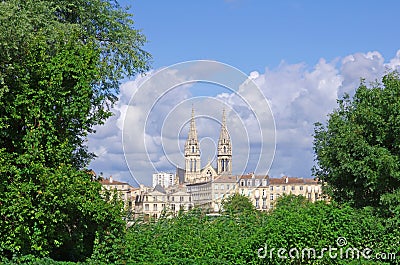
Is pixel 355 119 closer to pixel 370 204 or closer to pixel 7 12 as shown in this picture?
pixel 370 204

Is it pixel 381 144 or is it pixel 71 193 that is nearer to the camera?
pixel 71 193

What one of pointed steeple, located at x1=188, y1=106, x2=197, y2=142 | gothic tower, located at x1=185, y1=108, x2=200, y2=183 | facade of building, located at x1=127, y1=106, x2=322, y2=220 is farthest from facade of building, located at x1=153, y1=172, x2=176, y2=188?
pointed steeple, located at x1=188, y1=106, x2=197, y2=142

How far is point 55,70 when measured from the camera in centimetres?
1233

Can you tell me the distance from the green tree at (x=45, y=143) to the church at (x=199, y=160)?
4.23 m

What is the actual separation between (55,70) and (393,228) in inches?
301

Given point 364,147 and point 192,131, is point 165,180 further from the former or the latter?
point 364,147

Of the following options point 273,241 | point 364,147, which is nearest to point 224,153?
point 364,147

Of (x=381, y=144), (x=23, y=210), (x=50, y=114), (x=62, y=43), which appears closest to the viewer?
(x=23, y=210)

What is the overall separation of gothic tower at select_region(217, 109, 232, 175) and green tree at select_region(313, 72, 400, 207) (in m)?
2.52

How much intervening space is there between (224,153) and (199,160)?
75 centimetres

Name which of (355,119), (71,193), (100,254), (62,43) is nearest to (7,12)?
(62,43)

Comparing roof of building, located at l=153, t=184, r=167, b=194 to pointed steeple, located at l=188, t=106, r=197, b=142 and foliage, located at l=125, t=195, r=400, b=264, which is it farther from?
foliage, located at l=125, t=195, r=400, b=264

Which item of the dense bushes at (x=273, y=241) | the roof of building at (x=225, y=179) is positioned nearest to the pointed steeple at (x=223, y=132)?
the roof of building at (x=225, y=179)

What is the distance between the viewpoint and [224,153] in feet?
57.3
